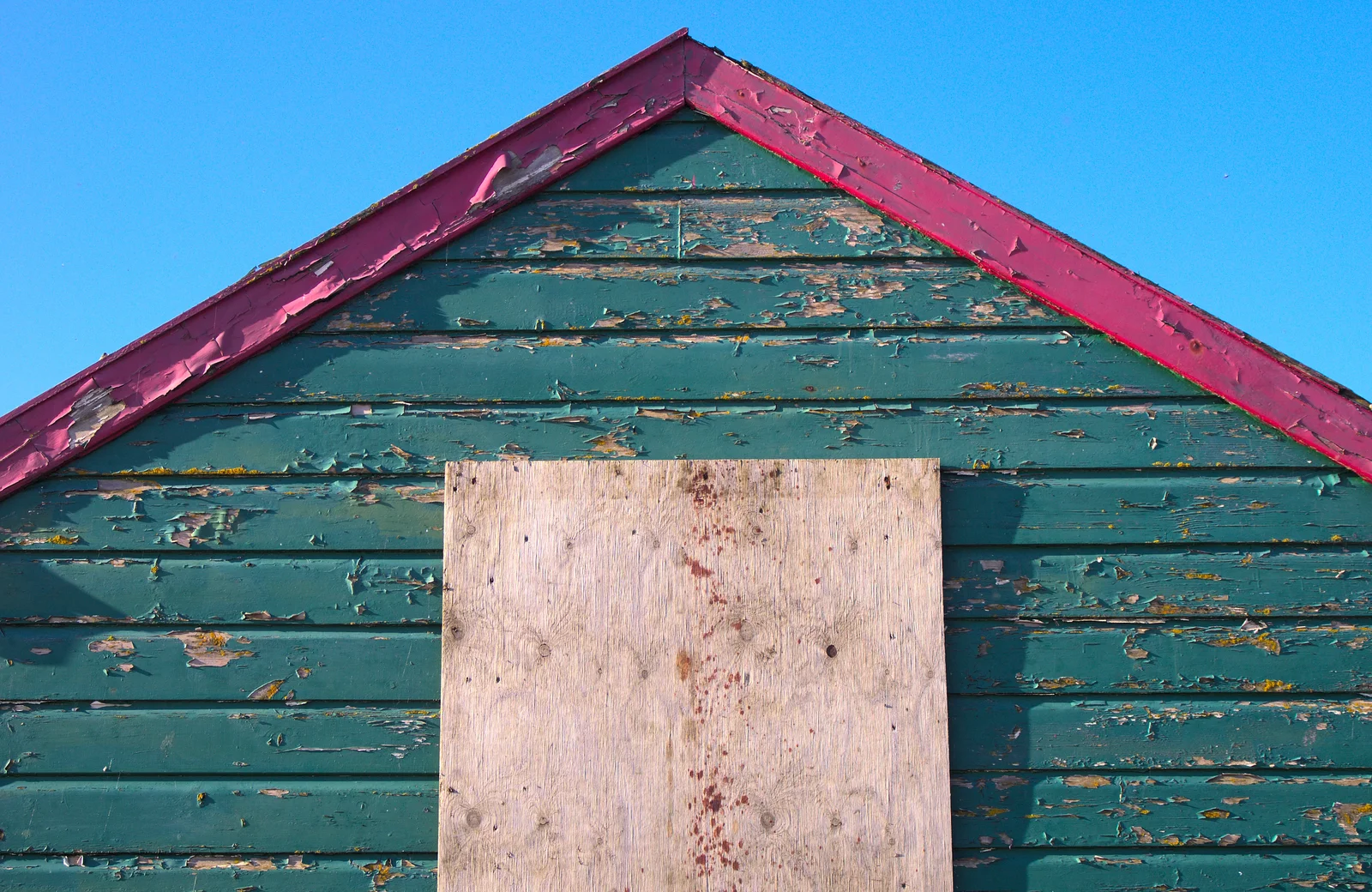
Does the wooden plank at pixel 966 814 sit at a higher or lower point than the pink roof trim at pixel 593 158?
lower

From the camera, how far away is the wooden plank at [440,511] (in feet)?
8.32

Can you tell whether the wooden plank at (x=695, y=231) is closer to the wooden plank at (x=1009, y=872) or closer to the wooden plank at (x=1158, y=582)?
the wooden plank at (x=1158, y=582)

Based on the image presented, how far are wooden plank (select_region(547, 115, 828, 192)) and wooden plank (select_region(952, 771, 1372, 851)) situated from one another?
1.91m

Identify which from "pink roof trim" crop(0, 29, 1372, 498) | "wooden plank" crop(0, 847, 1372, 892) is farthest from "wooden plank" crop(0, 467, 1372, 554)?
"wooden plank" crop(0, 847, 1372, 892)

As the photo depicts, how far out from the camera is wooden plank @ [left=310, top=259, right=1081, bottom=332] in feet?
8.64

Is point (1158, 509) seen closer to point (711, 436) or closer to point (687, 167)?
point (711, 436)

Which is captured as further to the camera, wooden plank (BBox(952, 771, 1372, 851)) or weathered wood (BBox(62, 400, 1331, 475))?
weathered wood (BBox(62, 400, 1331, 475))

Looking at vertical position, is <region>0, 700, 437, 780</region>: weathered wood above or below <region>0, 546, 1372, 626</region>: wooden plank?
below

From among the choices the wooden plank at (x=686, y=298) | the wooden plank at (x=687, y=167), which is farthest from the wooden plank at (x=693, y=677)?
the wooden plank at (x=687, y=167)

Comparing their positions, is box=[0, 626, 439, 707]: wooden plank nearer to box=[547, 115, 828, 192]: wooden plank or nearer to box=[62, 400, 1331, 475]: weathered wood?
box=[62, 400, 1331, 475]: weathered wood

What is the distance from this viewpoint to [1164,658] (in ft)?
8.19

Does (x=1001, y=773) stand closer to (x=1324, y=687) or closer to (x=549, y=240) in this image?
(x=1324, y=687)

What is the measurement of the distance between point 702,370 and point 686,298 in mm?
238

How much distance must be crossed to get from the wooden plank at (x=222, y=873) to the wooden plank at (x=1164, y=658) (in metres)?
1.71
